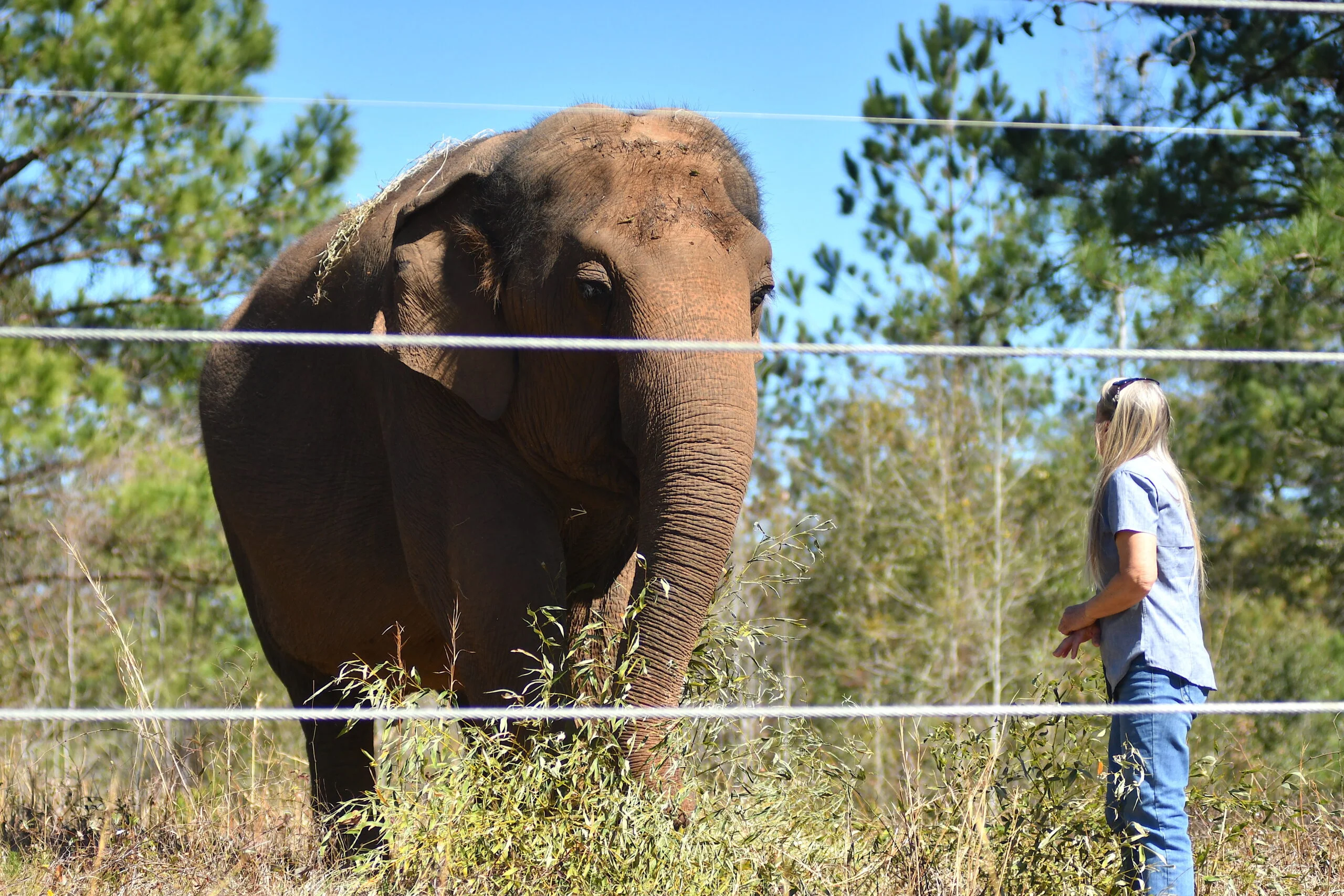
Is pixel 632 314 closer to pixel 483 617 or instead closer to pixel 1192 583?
pixel 483 617

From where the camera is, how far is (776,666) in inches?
722

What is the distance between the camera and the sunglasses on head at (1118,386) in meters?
3.43

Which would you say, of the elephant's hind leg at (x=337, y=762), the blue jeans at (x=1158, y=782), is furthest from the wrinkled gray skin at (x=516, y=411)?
the blue jeans at (x=1158, y=782)

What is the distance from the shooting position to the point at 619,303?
4.16 meters

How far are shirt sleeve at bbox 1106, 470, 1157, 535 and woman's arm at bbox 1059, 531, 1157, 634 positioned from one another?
0.7 inches

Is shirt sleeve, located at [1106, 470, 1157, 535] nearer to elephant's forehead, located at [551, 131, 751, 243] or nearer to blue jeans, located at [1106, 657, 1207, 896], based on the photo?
blue jeans, located at [1106, 657, 1207, 896]

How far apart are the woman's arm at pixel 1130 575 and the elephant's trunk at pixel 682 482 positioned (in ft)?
3.32

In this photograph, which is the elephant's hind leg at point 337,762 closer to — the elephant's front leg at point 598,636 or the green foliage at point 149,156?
the elephant's front leg at point 598,636

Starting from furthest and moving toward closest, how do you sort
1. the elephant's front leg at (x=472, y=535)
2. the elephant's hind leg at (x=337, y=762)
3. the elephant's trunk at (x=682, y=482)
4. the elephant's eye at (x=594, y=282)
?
the elephant's hind leg at (x=337, y=762)
the elephant's front leg at (x=472, y=535)
the elephant's eye at (x=594, y=282)
the elephant's trunk at (x=682, y=482)

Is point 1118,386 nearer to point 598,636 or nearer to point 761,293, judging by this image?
point 761,293

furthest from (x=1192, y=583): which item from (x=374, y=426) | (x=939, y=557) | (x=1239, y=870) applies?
(x=939, y=557)

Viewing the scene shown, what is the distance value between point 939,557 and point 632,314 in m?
14.5

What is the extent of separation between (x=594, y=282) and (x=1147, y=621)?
181 cm

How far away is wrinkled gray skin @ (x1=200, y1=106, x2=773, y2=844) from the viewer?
3992 mm
